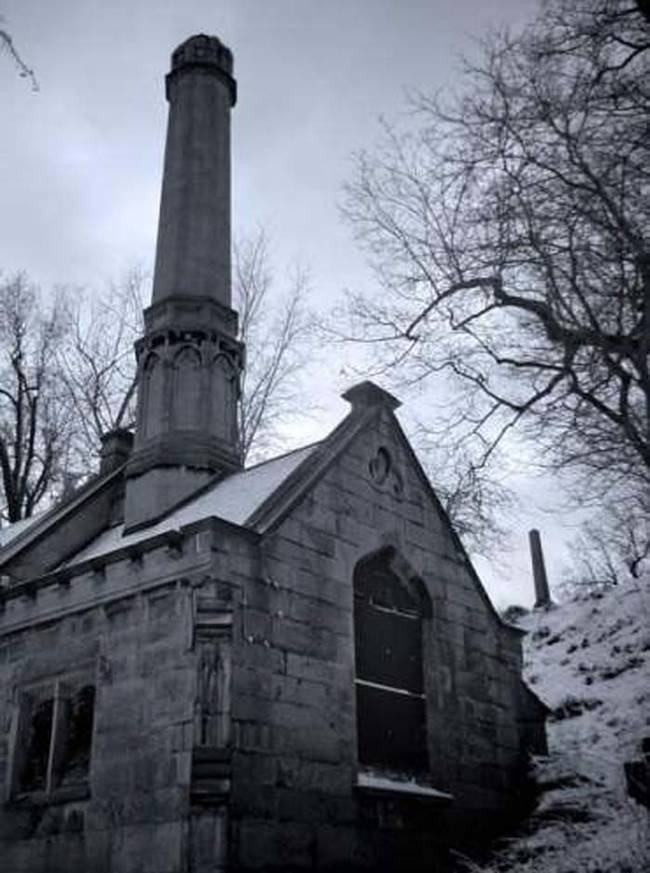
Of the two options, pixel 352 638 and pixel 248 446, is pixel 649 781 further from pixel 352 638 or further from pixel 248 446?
pixel 248 446

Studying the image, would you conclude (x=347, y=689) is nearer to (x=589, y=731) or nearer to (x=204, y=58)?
(x=589, y=731)

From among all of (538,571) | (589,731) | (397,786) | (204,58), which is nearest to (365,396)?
(397,786)

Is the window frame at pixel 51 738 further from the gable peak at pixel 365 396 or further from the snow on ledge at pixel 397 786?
the gable peak at pixel 365 396

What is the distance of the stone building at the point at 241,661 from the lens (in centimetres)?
1021

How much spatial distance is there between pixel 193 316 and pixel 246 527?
654cm

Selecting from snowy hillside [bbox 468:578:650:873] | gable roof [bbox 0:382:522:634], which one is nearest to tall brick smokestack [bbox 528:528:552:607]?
snowy hillside [bbox 468:578:650:873]

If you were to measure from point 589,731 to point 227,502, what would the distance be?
25.8 ft

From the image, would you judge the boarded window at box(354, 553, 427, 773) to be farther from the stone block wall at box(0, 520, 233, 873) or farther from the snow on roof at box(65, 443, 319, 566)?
the stone block wall at box(0, 520, 233, 873)

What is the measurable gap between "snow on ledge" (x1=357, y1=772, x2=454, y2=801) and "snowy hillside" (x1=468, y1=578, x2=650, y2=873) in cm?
108

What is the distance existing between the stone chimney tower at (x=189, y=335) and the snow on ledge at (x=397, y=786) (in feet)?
17.2

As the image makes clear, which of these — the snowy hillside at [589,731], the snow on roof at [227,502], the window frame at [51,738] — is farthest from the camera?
the snow on roof at [227,502]

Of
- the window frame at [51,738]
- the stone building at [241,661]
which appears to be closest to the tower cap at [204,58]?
the stone building at [241,661]

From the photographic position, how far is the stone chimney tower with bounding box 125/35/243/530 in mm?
15727

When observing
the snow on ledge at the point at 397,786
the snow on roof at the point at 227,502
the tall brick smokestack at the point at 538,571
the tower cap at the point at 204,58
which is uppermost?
the tower cap at the point at 204,58
